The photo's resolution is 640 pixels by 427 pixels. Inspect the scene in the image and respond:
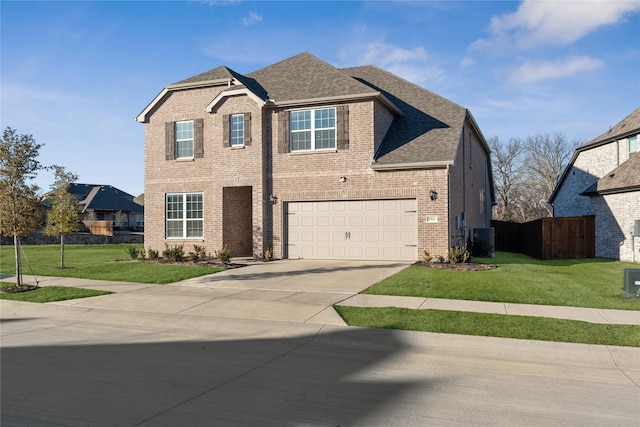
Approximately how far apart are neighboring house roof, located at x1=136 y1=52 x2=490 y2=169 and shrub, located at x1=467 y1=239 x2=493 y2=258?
5632 millimetres

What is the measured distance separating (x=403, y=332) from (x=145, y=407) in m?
4.64

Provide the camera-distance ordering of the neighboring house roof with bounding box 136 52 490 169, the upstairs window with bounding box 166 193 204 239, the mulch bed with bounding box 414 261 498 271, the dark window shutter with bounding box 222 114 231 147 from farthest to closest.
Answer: the upstairs window with bounding box 166 193 204 239 < the dark window shutter with bounding box 222 114 231 147 < the neighboring house roof with bounding box 136 52 490 169 < the mulch bed with bounding box 414 261 498 271

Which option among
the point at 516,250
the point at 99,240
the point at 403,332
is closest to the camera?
the point at 403,332

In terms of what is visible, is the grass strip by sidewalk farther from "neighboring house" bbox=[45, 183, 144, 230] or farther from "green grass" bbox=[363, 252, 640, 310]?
"neighboring house" bbox=[45, 183, 144, 230]

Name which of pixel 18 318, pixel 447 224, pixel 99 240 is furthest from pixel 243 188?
pixel 99 240

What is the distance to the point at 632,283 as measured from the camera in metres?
11.0

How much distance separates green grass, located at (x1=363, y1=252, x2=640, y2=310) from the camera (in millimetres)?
10844

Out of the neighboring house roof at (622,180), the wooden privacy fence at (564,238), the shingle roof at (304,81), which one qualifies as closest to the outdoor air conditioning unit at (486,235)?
the wooden privacy fence at (564,238)

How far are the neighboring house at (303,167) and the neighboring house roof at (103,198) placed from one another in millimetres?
38432

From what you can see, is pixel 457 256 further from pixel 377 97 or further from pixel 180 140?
pixel 180 140

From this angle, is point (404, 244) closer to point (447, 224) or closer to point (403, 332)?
point (447, 224)

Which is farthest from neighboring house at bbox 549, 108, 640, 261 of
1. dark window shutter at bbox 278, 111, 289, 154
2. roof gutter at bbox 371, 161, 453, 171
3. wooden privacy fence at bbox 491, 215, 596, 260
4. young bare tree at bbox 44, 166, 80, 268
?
young bare tree at bbox 44, 166, 80, 268

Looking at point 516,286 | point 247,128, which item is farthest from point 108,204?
point 516,286

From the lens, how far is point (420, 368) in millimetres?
6559
